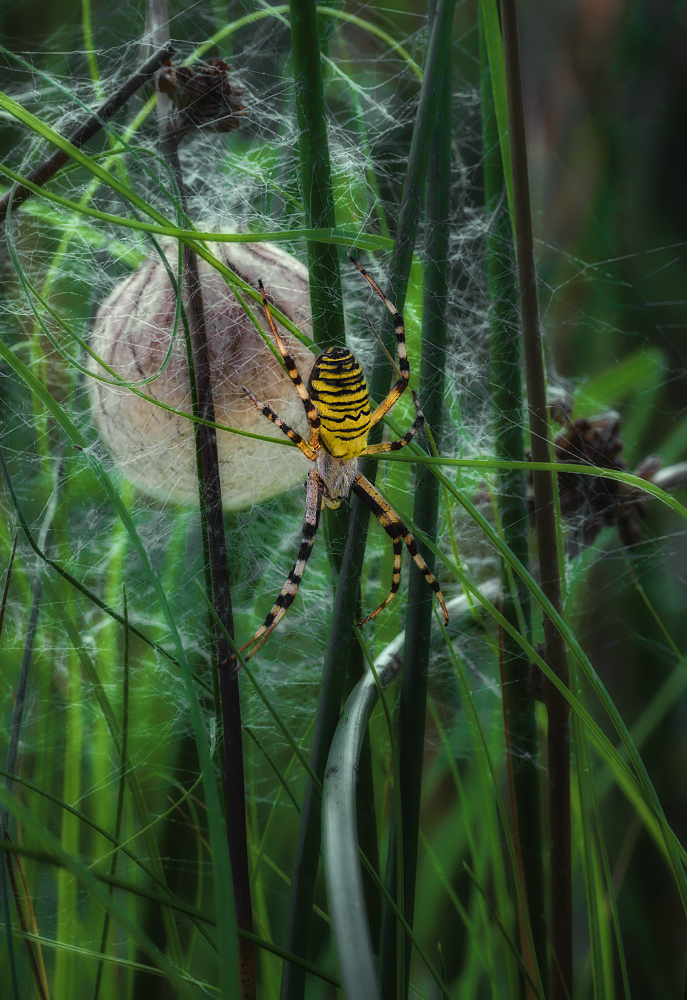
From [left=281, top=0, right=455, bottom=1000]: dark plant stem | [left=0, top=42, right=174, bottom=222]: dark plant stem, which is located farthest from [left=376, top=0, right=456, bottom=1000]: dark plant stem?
[left=0, top=42, right=174, bottom=222]: dark plant stem

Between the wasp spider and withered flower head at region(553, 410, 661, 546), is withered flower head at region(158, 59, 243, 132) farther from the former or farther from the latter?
withered flower head at region(553, 410, 661, 546)

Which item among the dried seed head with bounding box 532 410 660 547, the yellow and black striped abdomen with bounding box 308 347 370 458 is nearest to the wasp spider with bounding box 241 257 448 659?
the yellow and black striped abdomen with bounding box 308 347 370 458

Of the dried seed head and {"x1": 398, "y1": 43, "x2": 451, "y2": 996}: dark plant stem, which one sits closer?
→ {"x1": 398, "y1": 43, "x2": 451, "y2": 996}: dark plant stem

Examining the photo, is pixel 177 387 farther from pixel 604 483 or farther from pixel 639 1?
pixel 639 1

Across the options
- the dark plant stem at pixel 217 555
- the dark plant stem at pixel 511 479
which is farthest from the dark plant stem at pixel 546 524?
the dark plant stem at pixel 217 555

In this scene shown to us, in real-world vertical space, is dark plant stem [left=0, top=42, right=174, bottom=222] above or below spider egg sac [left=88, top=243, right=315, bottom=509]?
above

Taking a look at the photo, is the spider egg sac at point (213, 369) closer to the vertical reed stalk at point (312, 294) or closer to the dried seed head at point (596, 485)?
the vertical reed stalk at point (312, 294)

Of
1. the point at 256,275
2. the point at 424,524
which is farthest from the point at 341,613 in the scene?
the point at 256,275
